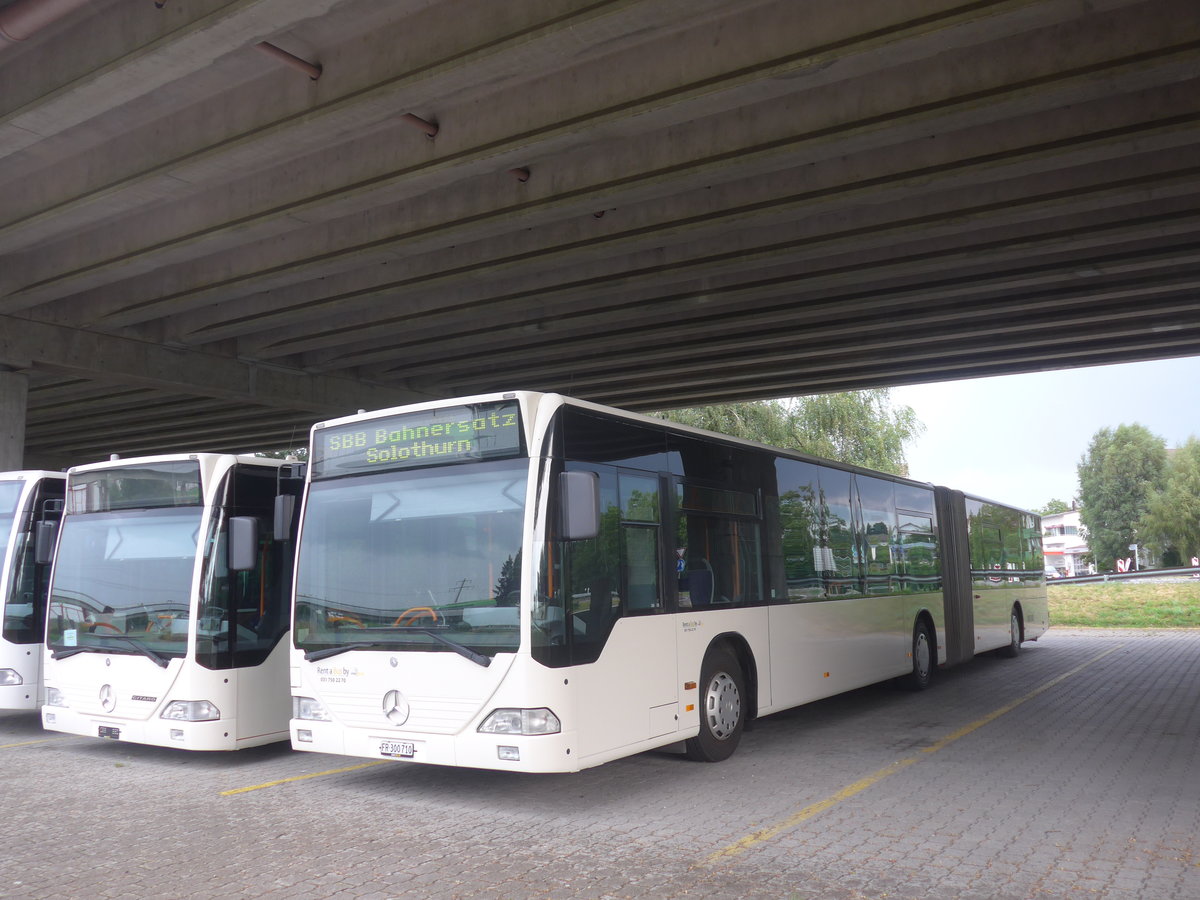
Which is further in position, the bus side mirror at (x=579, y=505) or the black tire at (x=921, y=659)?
the black tire at (x=921, y=659)

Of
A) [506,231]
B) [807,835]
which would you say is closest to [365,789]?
[807,835]

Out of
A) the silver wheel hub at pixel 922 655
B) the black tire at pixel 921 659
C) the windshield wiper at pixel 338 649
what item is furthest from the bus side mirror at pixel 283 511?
the silver wheel hub at pixel 922 655

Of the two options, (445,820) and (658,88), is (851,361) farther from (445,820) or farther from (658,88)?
(445,820)

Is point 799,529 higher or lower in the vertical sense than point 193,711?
higher

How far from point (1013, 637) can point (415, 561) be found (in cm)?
1575

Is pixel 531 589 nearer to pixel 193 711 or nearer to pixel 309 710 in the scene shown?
pixel 309 710

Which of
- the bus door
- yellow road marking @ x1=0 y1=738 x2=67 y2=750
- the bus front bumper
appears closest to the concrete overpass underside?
the bus door

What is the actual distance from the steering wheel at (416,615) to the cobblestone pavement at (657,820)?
1.42 metres

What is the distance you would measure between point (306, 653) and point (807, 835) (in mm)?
4099

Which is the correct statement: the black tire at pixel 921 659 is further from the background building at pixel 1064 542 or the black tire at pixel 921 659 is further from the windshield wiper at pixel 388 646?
the background building at pixel 1064 542

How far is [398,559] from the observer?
25.3 feet

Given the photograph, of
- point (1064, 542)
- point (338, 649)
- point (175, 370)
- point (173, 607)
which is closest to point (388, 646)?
point (338, 649)

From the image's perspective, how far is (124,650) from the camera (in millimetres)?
9453

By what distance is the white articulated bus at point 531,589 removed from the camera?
7.13 meters
